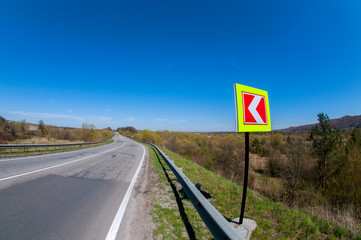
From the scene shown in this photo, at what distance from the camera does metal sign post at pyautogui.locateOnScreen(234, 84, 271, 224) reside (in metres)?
2.11

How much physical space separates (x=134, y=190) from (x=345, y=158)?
38.3 feet

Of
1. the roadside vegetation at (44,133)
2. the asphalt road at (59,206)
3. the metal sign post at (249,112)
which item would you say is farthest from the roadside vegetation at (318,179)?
the roadside vegetation at (44,133)

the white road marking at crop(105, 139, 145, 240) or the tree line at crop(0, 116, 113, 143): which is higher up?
the tree line at crop(0, 116, 113, 143)

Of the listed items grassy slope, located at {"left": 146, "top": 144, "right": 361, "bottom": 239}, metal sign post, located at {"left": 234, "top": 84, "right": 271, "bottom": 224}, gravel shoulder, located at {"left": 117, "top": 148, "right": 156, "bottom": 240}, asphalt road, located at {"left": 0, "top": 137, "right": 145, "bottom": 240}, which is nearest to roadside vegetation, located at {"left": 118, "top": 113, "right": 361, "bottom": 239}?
grassy slope, located at {"left": 146, "top": 144, "right": 361, "bottom": 239}

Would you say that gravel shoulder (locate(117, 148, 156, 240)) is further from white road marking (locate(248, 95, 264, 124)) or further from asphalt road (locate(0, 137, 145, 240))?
white road marking (locate(248, 95, 264, 124))

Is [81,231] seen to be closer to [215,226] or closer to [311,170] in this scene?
[215,226]

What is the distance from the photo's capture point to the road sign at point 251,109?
6.90ft

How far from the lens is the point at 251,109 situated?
2.27 meters

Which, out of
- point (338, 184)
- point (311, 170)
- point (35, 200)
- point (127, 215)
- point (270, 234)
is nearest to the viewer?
point (270, 234)

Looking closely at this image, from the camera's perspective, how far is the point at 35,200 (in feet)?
11.2

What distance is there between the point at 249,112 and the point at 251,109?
0.08m

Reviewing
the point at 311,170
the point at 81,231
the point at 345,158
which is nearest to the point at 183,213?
the point at 81,231

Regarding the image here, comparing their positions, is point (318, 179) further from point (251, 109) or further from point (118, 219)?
point (118, 219)

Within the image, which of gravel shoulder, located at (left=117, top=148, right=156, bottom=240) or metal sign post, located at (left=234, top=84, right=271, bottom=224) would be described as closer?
metal sign post, located at (left=234, top=84, right=271, bottom=224)
